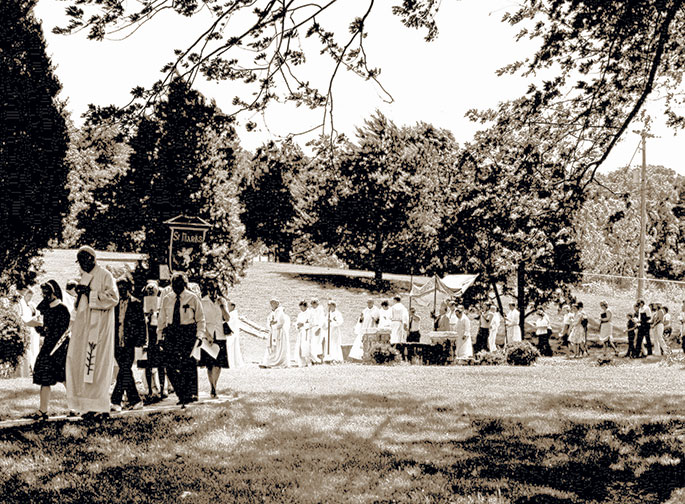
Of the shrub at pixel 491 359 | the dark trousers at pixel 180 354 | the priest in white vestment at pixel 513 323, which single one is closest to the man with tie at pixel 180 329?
the dark trousers at pixel 180 354

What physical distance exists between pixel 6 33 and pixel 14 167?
3.60 meters

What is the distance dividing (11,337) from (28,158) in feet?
19.6

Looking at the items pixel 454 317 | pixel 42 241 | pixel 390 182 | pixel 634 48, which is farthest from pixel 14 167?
pixel 390 182

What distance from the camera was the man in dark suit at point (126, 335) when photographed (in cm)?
970

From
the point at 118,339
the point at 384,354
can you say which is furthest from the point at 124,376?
the point at 384,354

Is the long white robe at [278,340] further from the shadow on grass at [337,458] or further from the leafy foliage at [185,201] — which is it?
the shadow on grass at [337,458]

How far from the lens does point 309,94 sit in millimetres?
6973

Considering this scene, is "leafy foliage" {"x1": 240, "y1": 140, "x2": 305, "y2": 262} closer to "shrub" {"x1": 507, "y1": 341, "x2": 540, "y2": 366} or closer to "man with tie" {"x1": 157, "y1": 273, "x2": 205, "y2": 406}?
"shrub" {"x1": 507, "y1": 341, "x2": 540, "y2": 366}

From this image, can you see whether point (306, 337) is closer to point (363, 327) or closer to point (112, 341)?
point (363, 327)

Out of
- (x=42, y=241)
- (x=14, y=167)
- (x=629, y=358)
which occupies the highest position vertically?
(x=14, y=167)

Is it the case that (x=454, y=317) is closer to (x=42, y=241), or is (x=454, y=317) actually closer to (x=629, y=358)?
(x=629, y=358)

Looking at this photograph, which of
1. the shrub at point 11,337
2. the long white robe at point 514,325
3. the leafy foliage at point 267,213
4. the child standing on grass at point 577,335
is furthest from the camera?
the leafy foliage at point 267,213

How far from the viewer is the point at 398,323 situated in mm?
25234

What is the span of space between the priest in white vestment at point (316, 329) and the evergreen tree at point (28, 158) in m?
8.81
